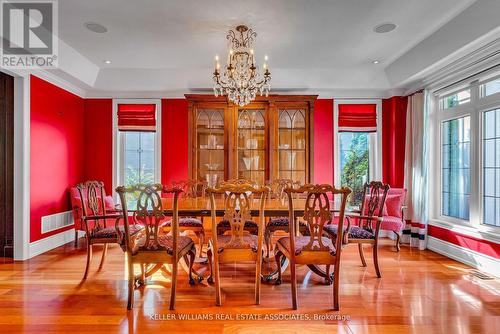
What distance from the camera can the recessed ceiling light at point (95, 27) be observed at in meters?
3.17

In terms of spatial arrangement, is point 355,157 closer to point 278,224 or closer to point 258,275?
point 278,224

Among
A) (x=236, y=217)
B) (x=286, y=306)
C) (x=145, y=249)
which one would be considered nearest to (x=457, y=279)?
(x=286, y=306)

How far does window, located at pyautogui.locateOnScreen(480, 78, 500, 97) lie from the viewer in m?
3.30

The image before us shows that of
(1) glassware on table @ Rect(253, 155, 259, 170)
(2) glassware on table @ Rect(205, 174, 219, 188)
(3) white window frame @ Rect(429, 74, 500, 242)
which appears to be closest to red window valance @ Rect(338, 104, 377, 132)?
(3) white window frame @ Rect(429, 74, 500, 242)

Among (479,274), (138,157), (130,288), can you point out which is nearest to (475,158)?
(479,274)

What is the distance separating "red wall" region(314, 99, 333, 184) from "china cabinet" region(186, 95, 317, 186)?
0.48m

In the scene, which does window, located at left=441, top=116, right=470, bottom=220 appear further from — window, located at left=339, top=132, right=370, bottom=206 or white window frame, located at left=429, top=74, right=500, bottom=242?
window, located at left=339, top=132, right=370, bottom=206

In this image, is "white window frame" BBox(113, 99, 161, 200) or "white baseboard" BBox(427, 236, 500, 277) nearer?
"white baseboard" BBox(427, 236, 500, 277)

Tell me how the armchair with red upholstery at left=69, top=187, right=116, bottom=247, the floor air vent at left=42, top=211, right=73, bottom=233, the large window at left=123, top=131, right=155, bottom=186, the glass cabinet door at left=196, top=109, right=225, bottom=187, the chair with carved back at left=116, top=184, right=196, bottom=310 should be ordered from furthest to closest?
the large window at left=123, top=131, right=155, bottom=186, the glass cabinet door at left=196, top=109, right=225, bottom=187, the armchair with red upholstery at left=69, top=187, right=116, bottom=247, the floor air vent at left=42, top=211, right=73, bottom=233, the chair with carved back at left=116, top=184, right=196, bottom=310

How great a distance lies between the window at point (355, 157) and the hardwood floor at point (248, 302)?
1.92 metres

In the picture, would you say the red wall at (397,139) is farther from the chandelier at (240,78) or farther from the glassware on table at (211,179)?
the glassware on table at (211,179)

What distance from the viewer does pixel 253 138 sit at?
4664 mm

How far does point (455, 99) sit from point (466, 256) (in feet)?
6.50

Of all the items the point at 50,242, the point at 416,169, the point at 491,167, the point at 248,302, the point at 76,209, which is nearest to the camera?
the point at 248,302
